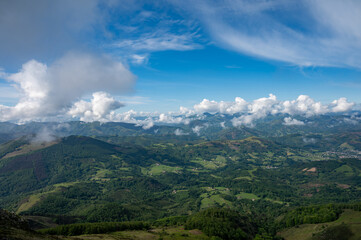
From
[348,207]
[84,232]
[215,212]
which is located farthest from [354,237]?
[84,232]

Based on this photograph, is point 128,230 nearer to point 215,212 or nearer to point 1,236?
point 215,212

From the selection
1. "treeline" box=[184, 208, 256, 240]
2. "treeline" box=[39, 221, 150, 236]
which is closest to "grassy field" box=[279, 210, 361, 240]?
"treeline" box=[184, 208, 256, 240]

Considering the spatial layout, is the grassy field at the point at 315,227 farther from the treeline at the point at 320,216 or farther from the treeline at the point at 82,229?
the treeline at the point at 82,229

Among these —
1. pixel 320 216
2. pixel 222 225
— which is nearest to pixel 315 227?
pixel 320 216

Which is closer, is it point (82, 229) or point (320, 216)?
point (82, 229)

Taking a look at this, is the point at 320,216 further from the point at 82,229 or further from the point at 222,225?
the point at 82,229

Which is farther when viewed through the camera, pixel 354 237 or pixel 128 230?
pixel 128 230

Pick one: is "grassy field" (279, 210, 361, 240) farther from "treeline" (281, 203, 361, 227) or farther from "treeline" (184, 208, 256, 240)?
"treeline" (184, 208, 256, 240)

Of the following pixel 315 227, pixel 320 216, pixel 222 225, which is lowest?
pixel 315 227

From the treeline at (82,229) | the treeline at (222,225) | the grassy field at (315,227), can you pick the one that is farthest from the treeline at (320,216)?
the treeline at (82,229)
